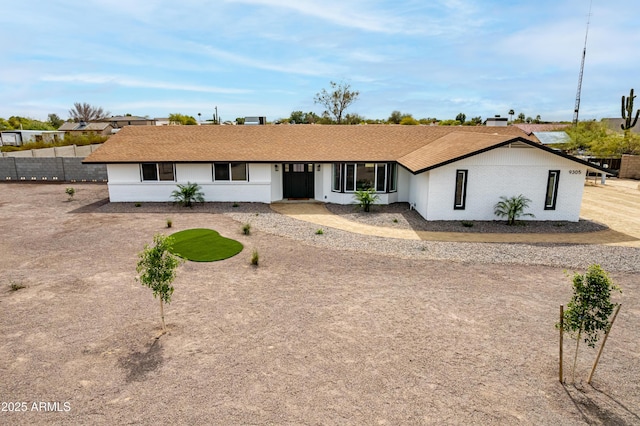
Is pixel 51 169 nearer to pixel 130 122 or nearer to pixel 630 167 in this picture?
pixel 130 122

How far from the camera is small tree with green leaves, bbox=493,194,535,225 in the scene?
61.5 feet

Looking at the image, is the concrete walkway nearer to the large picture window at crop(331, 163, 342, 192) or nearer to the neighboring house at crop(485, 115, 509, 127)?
the large picture window at crop(331, 163, 342, 192)

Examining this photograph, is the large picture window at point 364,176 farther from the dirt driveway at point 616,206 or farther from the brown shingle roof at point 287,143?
the dirt driveway at point 616,206

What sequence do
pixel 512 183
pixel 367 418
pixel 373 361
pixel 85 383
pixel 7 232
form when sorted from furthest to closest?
pixel 512 183 → pixel 7 232 → pixel 373 361 → pixel 85 383 → pixel 367 418

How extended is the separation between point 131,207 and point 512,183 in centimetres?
2128

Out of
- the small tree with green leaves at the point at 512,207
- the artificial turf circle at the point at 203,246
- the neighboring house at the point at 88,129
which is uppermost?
the neighboring house at the point at 88,129

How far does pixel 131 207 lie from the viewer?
2255 centimetres

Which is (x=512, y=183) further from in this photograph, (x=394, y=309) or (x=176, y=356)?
(x=176, y=356)

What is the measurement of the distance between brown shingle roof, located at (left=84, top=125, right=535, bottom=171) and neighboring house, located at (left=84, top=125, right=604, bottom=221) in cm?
7

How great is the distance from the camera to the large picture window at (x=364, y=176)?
75.7 ft

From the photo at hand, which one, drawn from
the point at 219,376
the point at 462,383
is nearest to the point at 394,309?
the point at 462,383

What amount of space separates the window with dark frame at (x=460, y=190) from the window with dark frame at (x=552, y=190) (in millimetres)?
4180

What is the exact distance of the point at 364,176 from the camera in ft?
76.4

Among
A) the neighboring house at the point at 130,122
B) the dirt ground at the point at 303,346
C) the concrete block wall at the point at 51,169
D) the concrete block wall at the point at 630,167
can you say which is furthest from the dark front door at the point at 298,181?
the neighboring house at the point at 130,122
